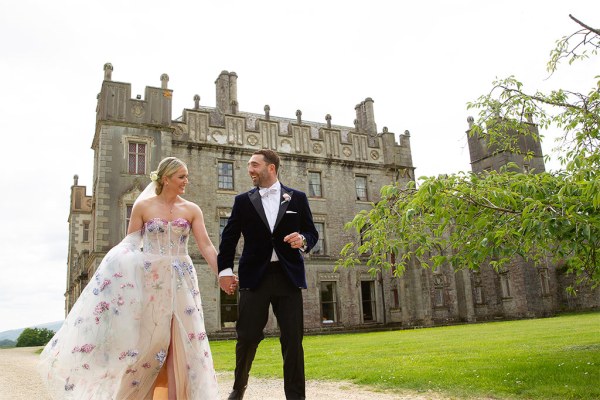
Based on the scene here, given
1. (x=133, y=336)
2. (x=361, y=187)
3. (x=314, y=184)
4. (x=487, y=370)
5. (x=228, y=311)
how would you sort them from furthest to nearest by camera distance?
(x=361, y=187), (x=314, y=184), (x=228, y=311), (x=487, y=370), (x=133, y=336)

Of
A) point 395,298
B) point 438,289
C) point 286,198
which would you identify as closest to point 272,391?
point 286,198

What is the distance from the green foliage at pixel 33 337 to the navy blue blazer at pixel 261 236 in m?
40.8

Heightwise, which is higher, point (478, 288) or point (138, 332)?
point (478, 288)

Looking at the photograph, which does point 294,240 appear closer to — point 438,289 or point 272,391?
point 272,391

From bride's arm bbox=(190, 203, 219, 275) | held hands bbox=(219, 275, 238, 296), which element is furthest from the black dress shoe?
bride's arm bbox=(190, 203, 219, 275)

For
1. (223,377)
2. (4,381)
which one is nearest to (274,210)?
(223,377)

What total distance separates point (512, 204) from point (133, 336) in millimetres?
4621

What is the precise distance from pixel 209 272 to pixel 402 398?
19100 millimetres

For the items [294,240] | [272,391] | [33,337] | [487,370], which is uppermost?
[294,240]

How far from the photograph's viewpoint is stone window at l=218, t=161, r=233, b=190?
25.5 metres

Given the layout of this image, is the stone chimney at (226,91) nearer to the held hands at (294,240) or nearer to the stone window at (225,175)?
the stone window at (225,175)

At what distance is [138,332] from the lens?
4.27 metres

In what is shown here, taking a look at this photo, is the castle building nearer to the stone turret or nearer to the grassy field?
the stone turret

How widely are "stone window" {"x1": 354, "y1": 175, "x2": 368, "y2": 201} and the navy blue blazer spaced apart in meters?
24.1
